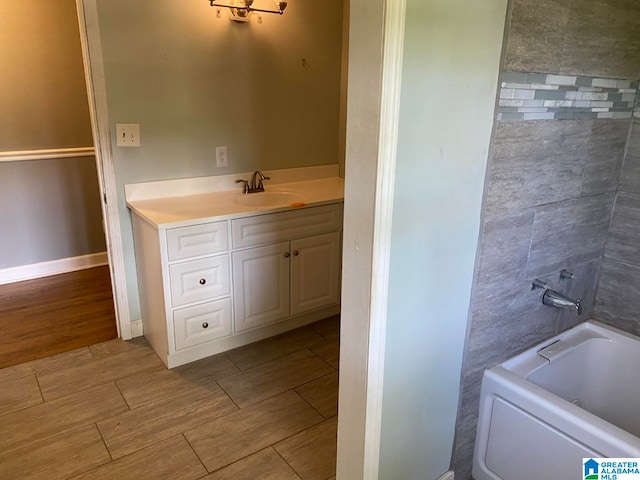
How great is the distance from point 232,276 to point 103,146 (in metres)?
0.96

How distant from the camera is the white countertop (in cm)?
231

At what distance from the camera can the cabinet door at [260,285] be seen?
2535 millimetres

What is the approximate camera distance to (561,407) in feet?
4.85

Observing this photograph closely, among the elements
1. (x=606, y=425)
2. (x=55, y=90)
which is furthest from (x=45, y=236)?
(x=606, y=425)

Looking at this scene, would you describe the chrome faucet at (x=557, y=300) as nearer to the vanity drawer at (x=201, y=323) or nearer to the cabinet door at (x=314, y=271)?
the cabinet door at (x=314, y=271)

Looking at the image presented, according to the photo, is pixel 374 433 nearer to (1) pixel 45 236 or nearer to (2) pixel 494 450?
(2) pixel 494 450

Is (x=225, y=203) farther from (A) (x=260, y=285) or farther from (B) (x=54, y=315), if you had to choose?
(B) (x=54, y=315)

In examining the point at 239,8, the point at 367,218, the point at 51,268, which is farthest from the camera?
the point at 51,268

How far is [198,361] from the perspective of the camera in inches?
100

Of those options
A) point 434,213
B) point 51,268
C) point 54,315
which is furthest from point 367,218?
point 51,268

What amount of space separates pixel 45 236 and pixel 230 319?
1997mm

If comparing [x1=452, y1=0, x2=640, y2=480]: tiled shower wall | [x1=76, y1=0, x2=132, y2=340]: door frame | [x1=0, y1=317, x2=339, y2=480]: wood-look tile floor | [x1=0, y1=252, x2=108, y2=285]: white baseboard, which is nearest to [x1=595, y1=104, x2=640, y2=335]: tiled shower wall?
[x1=452, y1=0, x2=640, y2=480]: tiled shower wall

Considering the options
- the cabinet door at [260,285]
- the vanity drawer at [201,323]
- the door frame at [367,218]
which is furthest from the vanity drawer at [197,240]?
the door frame at [367,218]

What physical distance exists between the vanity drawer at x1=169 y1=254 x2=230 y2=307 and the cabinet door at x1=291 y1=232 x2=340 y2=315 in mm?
432
